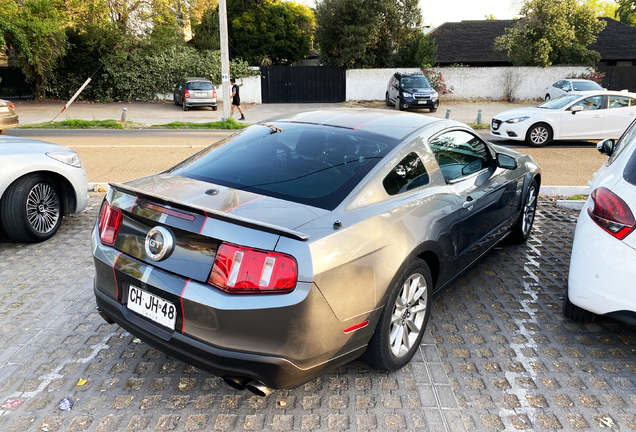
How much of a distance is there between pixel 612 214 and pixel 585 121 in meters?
11.7

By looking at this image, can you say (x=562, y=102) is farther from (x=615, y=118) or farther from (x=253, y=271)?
(x=253, y=271)

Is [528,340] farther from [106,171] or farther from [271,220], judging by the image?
[106,171]

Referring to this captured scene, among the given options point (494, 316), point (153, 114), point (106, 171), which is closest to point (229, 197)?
point (494, 316)

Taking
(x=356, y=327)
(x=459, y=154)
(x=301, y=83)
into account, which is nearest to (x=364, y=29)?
(x=301, y=83)

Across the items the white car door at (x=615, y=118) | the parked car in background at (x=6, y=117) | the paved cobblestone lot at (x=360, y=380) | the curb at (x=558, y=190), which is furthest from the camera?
the white car door at (x=615, y=118)

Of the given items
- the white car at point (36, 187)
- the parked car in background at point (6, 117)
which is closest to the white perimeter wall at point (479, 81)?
the parked car in background at point (6, 117)

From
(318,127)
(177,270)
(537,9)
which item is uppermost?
(537,9)

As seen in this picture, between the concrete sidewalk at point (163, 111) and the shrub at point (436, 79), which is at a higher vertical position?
the shrub at point (436, 79)

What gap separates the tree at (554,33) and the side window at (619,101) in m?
16.6

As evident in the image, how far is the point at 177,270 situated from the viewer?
2549 millimetres

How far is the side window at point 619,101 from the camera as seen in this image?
13.5 metres

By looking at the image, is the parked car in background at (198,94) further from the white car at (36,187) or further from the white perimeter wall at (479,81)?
the white car at (36,187)

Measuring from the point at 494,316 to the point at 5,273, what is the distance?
4.33 m

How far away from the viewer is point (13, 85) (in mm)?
28625
